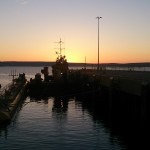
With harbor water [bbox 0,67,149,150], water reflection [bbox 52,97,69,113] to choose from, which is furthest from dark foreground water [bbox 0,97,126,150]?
water reflection [bbox 52,97,69,113]

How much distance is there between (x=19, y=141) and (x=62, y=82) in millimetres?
46755

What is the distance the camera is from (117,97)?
47.8m

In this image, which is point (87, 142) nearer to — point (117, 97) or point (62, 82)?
point (117, 97)

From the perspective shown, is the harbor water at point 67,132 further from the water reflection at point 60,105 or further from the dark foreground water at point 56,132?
the water reflection at point 60,105

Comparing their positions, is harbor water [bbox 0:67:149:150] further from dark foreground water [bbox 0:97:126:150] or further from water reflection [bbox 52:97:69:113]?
water reflection [bbox 52:97:69:113]

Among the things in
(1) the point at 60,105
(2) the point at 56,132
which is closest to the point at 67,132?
(2) the point at 56,132

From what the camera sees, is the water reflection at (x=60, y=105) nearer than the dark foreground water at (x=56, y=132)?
No

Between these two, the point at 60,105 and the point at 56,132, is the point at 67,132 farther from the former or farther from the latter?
the point at 60,105

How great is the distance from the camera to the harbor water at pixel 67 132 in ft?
101

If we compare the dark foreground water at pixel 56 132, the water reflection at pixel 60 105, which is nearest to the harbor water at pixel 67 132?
the dark foreground water at pixel 56 132

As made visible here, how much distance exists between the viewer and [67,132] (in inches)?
1403

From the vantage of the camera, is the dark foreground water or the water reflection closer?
the dark foreground water

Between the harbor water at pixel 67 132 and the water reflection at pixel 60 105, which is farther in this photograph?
the water reflection at pixel 60 105

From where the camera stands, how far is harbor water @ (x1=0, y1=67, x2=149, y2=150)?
30.8m
